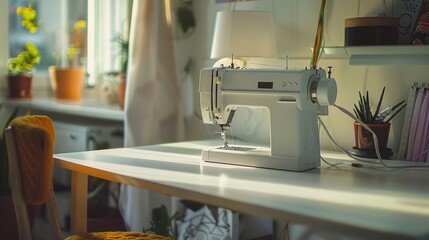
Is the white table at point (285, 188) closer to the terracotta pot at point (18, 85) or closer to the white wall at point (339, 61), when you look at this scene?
the white wall at point (339, 61)

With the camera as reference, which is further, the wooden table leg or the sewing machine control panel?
the wooden table leg

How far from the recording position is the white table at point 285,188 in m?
1.15

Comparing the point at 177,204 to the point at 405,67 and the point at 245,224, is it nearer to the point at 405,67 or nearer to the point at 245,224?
the point at 245,224

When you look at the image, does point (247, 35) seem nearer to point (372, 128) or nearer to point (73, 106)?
point (372, 128)

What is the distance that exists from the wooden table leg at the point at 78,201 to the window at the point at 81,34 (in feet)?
5.97

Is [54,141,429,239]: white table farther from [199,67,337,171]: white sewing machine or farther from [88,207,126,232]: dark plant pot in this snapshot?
[88,207,126,232]: dark plant pot

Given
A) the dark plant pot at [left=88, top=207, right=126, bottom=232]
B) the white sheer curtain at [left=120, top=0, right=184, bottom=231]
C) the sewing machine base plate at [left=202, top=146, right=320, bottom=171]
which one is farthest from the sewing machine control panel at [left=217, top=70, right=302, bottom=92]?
the dark plant pot at [left=88, top=207, right=126, bottom=232]

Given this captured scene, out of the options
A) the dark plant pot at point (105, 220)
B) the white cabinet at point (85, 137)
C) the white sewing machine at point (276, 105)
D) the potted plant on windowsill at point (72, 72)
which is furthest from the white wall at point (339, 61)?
the potted plant on windowsill at point (72, 72)

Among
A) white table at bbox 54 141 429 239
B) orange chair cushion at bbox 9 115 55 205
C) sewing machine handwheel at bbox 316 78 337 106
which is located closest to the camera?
white table at bbox 54 141 429 239

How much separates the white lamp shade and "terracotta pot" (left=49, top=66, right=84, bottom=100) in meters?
1.56

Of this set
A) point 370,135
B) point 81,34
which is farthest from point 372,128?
point 81,34

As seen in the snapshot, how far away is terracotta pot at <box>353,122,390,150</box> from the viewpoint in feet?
6.16

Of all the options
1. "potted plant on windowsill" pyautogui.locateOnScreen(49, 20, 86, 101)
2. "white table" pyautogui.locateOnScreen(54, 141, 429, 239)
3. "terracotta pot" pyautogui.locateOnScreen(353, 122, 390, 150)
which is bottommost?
"white table" pyautogui.locateOnScreen(54, 141, 429, 239)

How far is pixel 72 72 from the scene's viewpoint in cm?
343
